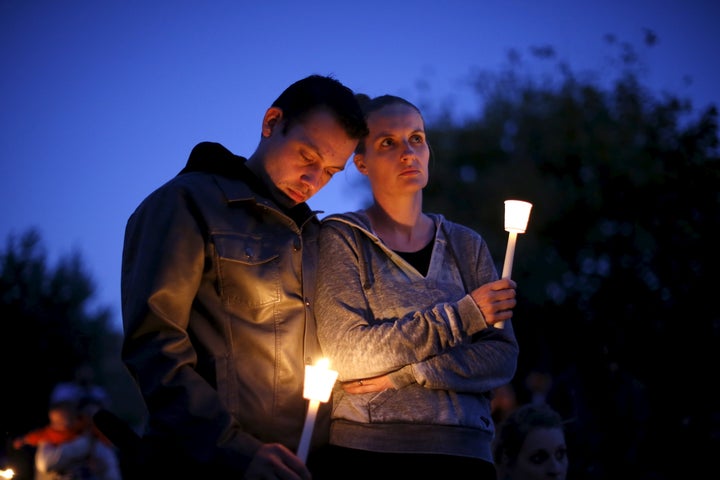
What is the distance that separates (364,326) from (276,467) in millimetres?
728

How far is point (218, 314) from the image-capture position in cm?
282

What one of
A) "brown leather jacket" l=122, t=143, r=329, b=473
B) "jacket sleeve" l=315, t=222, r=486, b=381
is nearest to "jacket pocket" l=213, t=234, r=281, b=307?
"brown leather jacket" l=122, t=143, r=329, b=473

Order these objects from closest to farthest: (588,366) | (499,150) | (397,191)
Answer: (397,191) < (588,366) < (499,150)

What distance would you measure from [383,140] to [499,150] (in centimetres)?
1483

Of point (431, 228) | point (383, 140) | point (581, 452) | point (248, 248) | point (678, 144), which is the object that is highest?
point (678, 144)

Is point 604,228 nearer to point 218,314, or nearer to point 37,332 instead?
point 218,314

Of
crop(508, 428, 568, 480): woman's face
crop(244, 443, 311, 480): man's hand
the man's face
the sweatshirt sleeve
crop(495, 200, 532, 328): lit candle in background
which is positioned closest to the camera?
crop(244, 443, 311, 480): man's hand

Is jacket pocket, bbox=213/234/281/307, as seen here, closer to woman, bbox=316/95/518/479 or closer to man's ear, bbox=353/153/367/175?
woman, bbox=316/95/518/479

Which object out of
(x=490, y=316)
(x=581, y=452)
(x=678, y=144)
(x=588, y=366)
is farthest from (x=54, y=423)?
(x=678, y=144)

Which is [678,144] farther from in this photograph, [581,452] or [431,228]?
[431,228]

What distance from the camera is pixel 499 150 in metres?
18.0

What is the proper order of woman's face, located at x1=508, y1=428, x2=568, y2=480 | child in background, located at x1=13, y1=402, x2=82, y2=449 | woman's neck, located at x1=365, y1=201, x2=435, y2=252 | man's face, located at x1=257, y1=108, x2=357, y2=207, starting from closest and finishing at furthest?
man's face, located at x1=257, y1=108, x2=357, y2=207, woman's neck, located at x1=365, y1=201, x2=435, y2=252, woman's face, located at x1=508, y1=428, x2=568, y2=480, child in background, located at x1=13, y1=402, x2=82, y2=449

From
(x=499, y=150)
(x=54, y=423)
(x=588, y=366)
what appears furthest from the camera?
(x=499, y=150)

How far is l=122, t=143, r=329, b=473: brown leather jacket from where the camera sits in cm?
257
